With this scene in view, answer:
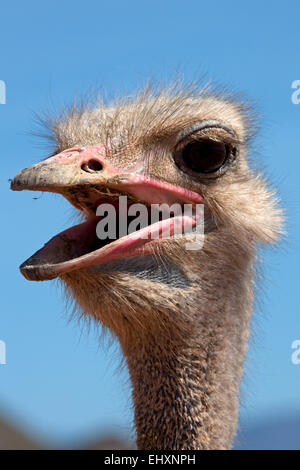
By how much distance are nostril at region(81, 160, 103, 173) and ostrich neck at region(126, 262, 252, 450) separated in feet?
2.81

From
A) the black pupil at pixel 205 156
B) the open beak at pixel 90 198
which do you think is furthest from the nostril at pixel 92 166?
the black pupil at pixel 205 156

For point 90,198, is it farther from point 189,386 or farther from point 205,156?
point 189,386

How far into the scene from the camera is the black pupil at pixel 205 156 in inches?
180

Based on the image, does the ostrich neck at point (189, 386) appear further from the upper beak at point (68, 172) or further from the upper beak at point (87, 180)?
the upper beak at point (68, 172)

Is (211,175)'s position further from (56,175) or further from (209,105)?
(56,175)

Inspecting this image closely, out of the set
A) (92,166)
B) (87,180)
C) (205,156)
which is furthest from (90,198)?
(205,156)

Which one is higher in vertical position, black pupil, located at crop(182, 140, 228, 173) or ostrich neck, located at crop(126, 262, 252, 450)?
black pupil, located at crop(182, 140, 228, 173)

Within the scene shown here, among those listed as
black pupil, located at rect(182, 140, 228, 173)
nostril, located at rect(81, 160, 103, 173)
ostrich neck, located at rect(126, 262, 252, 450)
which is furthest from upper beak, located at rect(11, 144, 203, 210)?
ostrich neck, located at rect(126, 262, 252, 450)

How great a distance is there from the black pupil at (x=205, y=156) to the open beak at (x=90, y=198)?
0.14 metres

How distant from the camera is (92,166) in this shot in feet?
14.0

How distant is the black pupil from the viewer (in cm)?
457

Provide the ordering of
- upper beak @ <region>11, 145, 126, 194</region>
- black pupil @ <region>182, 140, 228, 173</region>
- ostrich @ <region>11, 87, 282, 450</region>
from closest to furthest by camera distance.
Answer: upper beak @ <region>11, 145, 126, 194</region> → ostrich @ <region>11, 87, 282, 450</region> → black pupil @ <region>182, 140, 228, 173</region>

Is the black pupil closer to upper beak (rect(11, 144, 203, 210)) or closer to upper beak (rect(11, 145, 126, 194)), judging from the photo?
upper beak (rect(11, 144, 203, 210))
